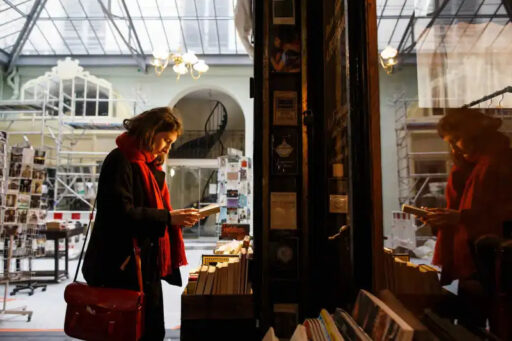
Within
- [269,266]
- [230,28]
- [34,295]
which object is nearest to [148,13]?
[230,28]

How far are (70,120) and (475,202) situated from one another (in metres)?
9.48

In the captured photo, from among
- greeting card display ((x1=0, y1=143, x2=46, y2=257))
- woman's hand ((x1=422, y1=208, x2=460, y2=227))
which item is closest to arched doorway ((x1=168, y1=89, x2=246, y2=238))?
greeting card display ((x1=0, y1=143, x2=46, y2=257))

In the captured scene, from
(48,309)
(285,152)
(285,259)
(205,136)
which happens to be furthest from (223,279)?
(205,136)

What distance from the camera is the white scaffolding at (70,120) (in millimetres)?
8211

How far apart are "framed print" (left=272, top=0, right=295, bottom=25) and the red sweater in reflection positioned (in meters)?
1.50

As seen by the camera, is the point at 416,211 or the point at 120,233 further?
the point at 120,233

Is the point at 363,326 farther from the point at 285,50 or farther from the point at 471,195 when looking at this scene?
the point at 285,50

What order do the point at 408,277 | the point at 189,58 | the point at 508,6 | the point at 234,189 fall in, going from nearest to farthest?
the point at 508,6 < the point at 408,277 < the point at 189,58 < the point at 234,189

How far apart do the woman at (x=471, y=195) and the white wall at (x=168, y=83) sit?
29.5 feet

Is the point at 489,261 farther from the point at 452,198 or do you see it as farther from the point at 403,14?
the point at 403,14

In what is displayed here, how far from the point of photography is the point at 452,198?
2.46 ft

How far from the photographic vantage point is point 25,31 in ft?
29.6

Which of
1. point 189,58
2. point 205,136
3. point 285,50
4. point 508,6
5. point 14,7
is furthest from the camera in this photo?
point 205,136

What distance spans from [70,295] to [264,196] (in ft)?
3.55
